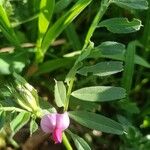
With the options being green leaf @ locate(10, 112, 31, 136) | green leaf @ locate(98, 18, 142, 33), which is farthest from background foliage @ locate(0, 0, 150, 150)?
green leaf @ locate(10, 112, 31, 136)

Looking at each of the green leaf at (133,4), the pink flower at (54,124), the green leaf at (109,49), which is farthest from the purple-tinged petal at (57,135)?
the green leaf at (133,4)

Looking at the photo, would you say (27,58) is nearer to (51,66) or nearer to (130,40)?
(51,66)

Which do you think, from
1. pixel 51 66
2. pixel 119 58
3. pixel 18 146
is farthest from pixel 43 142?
pixel 119 58

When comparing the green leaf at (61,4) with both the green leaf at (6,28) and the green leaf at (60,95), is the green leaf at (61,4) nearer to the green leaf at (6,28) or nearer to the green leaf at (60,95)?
the green leaf at (6,28)

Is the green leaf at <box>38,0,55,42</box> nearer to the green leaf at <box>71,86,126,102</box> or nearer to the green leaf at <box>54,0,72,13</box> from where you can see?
the green leaf at <box>54,0,72,13</box>

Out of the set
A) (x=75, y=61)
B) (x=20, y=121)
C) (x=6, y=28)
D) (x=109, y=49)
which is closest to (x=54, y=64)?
(x=75, y=61)

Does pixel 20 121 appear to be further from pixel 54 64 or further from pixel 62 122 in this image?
pixel 54 64
